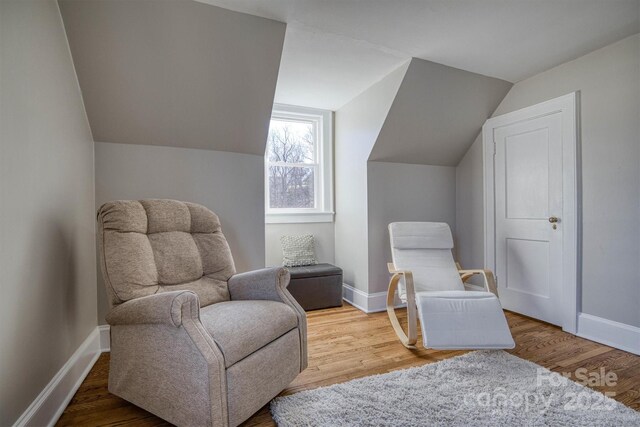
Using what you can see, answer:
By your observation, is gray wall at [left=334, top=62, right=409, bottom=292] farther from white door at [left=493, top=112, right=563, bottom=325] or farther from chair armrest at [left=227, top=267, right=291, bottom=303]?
chair armrest at [left=227, top=267, right=291, bottom=303]

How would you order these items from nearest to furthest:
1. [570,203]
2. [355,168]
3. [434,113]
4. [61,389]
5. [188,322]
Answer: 1. [188,322]
2. [61,389]
3. [570,203]
4. [434,113]
5. [355,168]

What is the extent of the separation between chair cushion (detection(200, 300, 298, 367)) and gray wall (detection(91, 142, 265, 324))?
3.14ft

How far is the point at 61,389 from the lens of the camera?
1554 millimetres

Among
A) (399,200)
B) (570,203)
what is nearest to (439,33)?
(399,200)

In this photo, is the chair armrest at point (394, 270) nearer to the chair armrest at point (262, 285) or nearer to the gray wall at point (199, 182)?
the chair armrest at point (262, 285)

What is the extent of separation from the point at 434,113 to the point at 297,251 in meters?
1.90

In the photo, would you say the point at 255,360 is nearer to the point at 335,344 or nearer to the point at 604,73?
the point at 335,344

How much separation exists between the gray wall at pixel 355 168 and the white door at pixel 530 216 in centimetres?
122

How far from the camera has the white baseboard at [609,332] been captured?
84.5 inches

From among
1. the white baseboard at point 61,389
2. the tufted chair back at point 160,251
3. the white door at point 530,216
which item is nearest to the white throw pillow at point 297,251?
the tufted chair back at point 160,251

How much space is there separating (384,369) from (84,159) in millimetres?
2318

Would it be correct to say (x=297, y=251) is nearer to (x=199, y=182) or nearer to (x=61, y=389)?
(x=199, y=182)

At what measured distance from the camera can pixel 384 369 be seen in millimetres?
1938

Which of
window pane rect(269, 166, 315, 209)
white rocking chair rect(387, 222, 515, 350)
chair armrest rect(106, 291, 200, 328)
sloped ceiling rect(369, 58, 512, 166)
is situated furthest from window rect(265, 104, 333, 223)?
chair armrest rect(106, 291, 200, 328)
